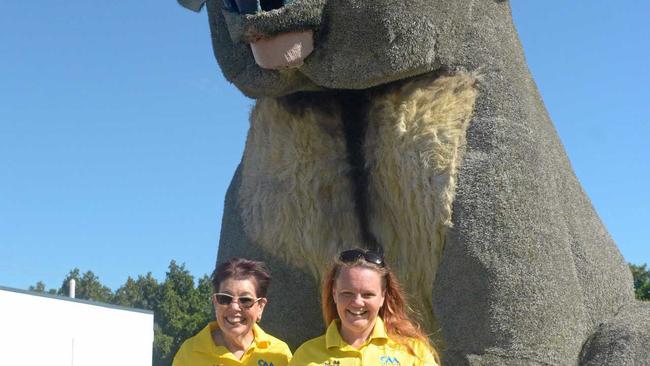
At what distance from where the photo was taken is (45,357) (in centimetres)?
1070

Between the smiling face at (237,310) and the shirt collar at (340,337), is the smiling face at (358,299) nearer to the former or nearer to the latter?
the shirt collar at (340,337)

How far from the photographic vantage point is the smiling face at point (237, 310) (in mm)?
2273

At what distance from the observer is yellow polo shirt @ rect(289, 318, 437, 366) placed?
211 cm

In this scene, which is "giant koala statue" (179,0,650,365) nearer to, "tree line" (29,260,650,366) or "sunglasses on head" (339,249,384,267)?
"sunglasses on head" (339,249,384,267)

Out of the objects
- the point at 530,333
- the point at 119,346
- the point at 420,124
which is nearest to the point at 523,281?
the point at 530,333

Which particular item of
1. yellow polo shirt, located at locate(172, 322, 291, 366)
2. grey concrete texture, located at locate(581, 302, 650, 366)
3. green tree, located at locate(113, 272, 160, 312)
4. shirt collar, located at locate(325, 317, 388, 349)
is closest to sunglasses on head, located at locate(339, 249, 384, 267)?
shirt collar, located at locate(325, 317, 388, 349)

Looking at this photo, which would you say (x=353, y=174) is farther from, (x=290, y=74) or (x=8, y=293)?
(x=8, y=293)

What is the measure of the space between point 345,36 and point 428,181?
54 centimetres

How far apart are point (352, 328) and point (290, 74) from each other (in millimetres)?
1192

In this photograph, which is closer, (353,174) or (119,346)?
(353,174)

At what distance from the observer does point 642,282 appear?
574 inches

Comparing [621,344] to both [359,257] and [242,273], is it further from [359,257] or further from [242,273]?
[242,273]

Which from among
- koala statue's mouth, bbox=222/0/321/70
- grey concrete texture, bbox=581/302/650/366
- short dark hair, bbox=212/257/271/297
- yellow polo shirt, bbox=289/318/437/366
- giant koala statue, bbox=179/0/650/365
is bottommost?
yellow polo shirt, bbox=289/318/437/366

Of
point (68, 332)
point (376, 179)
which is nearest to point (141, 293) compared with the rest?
point (68, 332)
